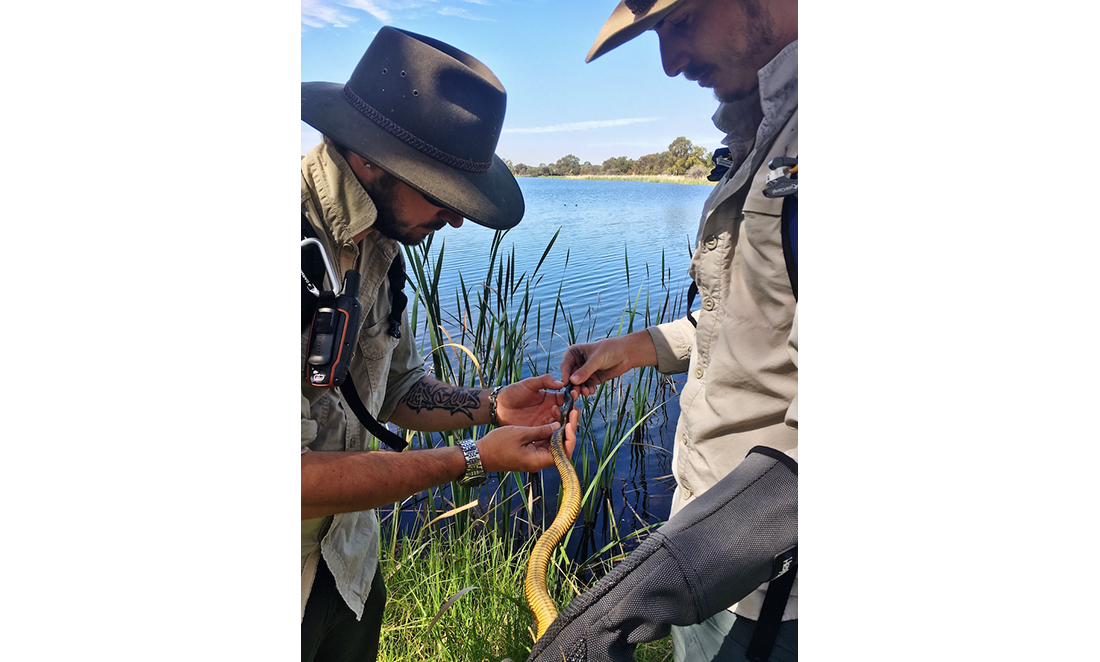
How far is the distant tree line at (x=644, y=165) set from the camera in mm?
1510

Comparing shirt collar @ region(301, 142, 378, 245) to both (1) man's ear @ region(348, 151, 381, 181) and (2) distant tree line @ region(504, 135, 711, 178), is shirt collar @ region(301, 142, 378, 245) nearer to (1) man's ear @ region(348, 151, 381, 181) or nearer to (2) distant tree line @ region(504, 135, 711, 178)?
Answer: (1) man's ear @ region(348, 151, 381, 181)

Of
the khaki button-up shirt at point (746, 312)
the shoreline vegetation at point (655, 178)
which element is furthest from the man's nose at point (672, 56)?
the shoreline vegetation at point (655, 178)

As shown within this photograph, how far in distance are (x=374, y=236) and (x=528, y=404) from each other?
0.70 meters

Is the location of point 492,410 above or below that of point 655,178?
below

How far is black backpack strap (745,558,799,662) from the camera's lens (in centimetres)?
118

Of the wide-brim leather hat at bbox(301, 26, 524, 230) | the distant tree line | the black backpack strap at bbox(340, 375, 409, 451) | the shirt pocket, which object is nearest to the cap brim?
the wide-brim leather hat at bbox(301, 26, 524, 230)

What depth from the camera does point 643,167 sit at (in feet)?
5.02

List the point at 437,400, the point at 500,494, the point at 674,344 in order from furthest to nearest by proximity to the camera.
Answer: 1. the point at 500,494
2. the point at 437,400
3. the point at 674,344

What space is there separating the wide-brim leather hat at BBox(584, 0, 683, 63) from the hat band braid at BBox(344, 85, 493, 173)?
0.42 m

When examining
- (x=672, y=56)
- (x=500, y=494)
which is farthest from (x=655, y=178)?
(x=500, y=494)

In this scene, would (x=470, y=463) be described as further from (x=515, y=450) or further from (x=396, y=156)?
(x=396, y=156)

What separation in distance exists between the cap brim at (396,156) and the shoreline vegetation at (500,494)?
0.48 metres

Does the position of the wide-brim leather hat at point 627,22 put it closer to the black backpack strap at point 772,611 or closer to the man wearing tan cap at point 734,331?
the man wearing tan cap at point 734,331
